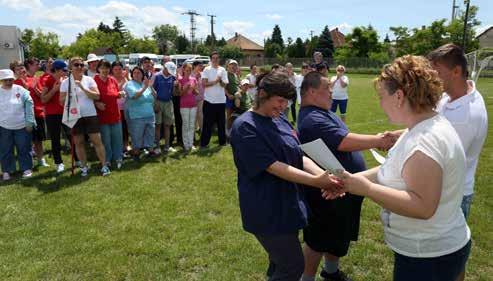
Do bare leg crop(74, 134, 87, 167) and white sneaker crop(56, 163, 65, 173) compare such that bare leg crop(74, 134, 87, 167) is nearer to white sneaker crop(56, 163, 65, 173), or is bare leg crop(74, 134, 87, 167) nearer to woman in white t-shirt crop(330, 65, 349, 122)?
white sneaker crop(56, 163, 65, 173)

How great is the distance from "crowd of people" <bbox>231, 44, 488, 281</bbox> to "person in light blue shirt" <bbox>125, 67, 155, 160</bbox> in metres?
5.43

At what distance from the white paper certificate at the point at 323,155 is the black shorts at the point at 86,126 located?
5424 millimetres

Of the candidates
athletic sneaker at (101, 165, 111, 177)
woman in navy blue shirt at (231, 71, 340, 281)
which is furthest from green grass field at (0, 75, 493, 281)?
woman in navy blue shirt at (231, 71, 340, 281)

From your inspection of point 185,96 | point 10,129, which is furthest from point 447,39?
point 10,129

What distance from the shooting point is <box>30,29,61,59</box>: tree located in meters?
70.1

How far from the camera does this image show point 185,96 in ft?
29.7

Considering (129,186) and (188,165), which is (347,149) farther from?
(188,165)

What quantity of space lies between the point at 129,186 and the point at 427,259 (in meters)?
5.44

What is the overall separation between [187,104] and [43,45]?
72.5m

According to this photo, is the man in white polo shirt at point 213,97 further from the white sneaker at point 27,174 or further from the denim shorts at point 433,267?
the denim shorts at point 433,267

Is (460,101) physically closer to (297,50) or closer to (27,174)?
(27,174)

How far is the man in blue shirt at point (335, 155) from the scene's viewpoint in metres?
3.13

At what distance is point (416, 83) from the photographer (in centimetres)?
192

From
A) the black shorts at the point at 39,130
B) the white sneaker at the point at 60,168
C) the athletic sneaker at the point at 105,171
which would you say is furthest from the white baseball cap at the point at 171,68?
the white sneaker at the point at 60,168
